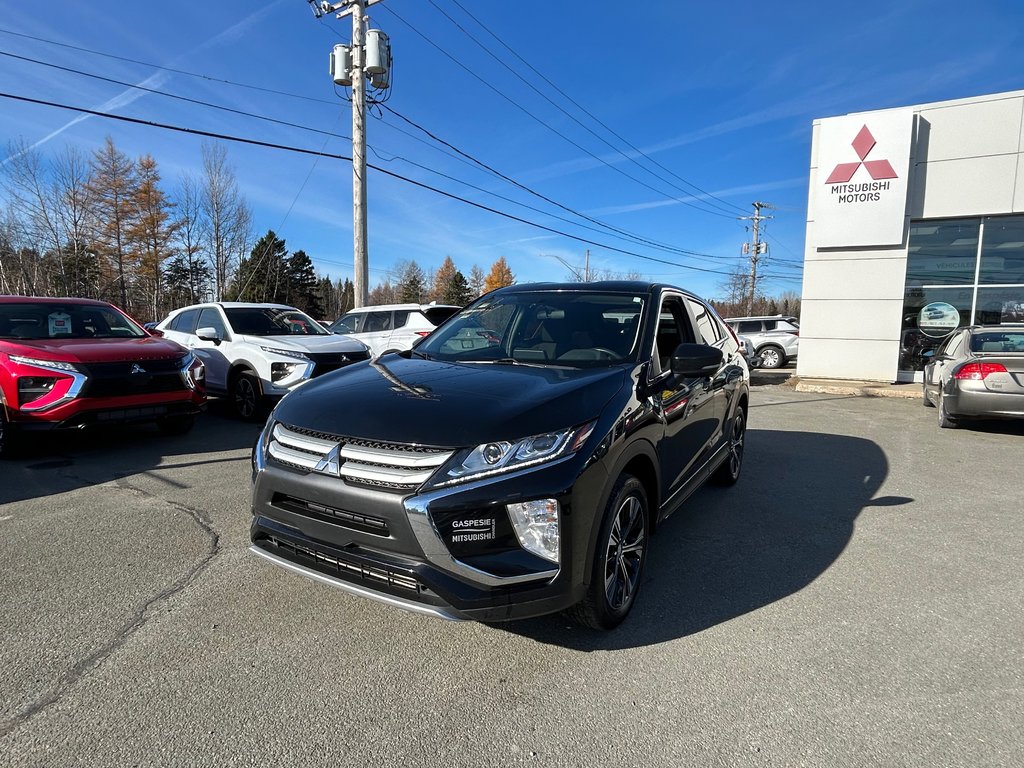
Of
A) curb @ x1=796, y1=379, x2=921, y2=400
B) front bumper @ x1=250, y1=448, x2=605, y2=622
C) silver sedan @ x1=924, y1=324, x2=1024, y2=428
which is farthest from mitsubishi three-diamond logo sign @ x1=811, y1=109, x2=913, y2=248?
front bumper @ x1=250, y1=448, x2=605, y2=622

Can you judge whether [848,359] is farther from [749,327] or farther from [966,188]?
[749,327]

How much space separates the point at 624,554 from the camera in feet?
9.35

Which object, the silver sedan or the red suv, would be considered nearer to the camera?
the red suv

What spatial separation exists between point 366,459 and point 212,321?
25.6 feet

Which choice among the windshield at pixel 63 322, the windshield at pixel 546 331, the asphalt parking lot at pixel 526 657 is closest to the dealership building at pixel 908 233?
the asphalt parking lot at pixel 526 657

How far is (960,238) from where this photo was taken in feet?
42.4

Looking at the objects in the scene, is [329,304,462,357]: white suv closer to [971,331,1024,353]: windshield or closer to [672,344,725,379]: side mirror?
[672,344,725,379]: side mirror

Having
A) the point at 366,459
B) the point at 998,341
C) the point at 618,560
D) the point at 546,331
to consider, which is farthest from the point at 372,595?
the point at 998,341

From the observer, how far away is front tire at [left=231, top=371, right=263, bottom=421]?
26.0 feet

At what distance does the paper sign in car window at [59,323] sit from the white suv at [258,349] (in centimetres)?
146

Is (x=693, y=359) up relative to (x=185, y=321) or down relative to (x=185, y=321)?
down

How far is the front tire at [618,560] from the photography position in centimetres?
253

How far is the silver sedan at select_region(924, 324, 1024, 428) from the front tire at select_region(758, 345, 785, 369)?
9759mm

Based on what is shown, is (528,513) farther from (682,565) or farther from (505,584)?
(682,565)
